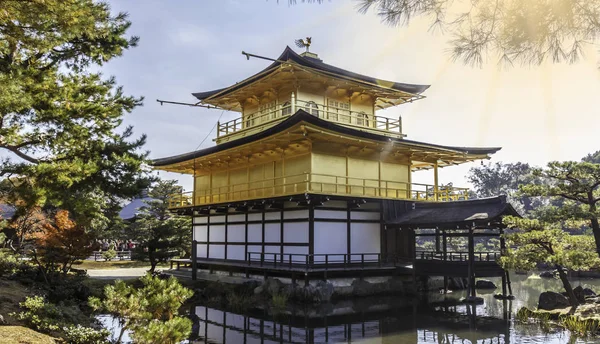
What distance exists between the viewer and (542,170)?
17.8 m

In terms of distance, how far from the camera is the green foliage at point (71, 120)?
10477 millimetres

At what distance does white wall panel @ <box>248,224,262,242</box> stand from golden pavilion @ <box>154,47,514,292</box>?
95 millimetres

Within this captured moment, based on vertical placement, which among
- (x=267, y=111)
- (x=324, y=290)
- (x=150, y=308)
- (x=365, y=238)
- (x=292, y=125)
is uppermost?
(x=267, y=111)

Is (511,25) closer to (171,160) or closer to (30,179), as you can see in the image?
(30,179)

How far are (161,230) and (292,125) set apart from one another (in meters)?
12.9

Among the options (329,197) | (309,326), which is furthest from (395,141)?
(309,326)

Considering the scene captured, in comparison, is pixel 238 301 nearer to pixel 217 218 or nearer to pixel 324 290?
pixel 324 290

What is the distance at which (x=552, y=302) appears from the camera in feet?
55.8

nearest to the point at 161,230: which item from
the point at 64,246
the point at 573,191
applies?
the point at 64,246

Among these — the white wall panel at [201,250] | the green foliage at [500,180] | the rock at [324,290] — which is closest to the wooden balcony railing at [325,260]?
the rock at [324,290]

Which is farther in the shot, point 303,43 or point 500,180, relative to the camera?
point 500,180

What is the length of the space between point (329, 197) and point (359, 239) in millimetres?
3461

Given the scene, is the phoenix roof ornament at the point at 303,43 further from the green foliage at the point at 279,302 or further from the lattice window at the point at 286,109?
the green foliage at the point at 279,302

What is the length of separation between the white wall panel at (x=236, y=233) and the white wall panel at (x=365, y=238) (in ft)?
20.9
